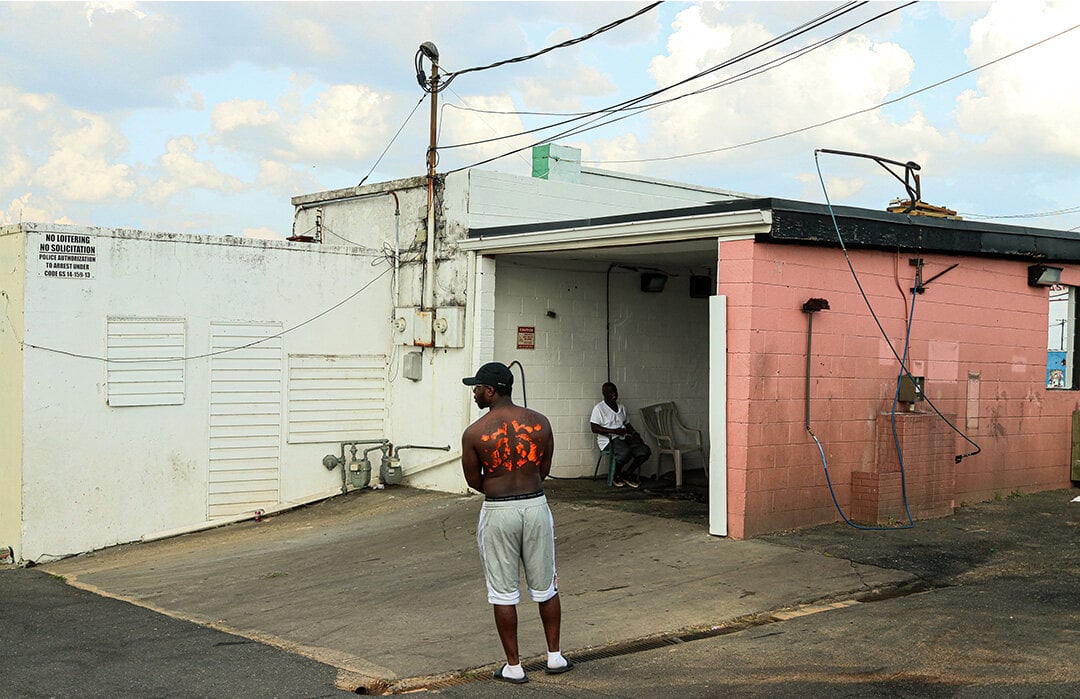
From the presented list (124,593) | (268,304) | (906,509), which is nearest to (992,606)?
(906,509)

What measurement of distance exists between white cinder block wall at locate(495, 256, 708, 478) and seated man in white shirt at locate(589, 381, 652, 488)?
1.50ft

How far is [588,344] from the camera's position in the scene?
14375 millimetres

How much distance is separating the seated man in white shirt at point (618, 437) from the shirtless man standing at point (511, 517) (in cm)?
742

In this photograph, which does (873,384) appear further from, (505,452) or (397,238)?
(397,238)

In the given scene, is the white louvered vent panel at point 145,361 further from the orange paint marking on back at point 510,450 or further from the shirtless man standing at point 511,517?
the orange paint marking on back at point 510,450

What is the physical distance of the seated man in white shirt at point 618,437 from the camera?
13672 millimetres

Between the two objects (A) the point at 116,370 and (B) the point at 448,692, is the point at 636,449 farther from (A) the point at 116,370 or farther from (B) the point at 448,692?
(B) the point at 448,692

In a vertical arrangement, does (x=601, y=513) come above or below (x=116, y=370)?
below

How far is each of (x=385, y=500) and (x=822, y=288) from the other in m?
5.91

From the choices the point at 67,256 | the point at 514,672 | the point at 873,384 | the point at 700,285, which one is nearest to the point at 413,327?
the point at 67,256

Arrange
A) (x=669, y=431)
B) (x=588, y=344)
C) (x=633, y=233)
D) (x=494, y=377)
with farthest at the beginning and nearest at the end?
1. (x=669, y=431)
2. (x=588, y=344)
3. (x=633, y=233)
4. (x=494, y=377)

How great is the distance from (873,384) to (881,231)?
1.52 m

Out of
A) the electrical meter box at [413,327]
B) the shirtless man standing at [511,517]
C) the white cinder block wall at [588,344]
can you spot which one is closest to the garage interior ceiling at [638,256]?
the white cinder block wall at [588,344]

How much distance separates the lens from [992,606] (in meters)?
7.70
